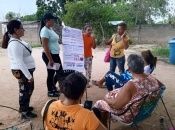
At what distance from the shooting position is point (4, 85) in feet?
28.6

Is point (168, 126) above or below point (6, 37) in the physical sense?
below

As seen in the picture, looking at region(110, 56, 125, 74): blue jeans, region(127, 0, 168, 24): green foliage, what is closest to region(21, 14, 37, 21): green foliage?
region(127, 0, 168, 24): green foliage

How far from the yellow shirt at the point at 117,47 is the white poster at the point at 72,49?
188 centimetres

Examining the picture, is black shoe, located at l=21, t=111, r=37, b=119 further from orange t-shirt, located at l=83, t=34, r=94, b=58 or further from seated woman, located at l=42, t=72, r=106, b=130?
seated woman, located at l=42, t=72, r=106, b=130

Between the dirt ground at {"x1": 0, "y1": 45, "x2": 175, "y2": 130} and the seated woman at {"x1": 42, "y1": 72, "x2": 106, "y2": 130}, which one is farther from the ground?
the seated woman at {"x1": 42, "y1": 72, "x2": 106, "y2": 130}

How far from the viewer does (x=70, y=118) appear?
2.89 m

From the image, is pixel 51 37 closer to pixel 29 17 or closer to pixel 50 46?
pixel 50 46

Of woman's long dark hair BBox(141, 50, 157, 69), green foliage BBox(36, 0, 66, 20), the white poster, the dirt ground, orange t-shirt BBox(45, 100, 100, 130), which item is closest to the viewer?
orange t-shirt BBox(45, 100, 100, 130)

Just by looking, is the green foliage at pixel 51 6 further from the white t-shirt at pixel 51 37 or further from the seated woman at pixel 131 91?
the seated woman at pixel 131 91

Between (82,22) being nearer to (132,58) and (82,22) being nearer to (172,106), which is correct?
(172,106)

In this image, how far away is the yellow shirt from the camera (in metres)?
7.64

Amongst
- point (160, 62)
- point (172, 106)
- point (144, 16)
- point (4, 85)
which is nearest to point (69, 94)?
point (172, 106)

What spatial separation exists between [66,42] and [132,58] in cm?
151

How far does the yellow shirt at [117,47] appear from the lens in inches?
301
